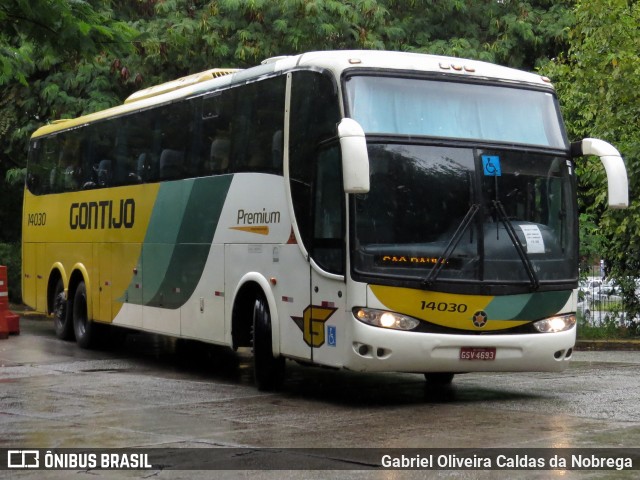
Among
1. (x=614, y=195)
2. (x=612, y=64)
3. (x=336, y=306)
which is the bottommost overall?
(x=336, y=306)

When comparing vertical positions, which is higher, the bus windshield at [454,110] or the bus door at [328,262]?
the bus windshield at [454,110]

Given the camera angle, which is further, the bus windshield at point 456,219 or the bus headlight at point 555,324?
the bus headlight at point 555,324

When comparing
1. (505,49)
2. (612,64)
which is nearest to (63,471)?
(612,64)

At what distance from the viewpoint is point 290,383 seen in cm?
1464

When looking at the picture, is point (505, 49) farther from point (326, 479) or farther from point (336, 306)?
point (326, 479)

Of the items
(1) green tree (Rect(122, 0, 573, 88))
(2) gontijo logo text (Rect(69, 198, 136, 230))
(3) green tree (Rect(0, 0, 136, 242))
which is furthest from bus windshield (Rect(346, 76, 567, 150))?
(1) green tree (Rect(122, 0, 573, 88))

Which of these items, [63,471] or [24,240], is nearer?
[63,471]

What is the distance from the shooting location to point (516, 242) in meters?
A: 12.3

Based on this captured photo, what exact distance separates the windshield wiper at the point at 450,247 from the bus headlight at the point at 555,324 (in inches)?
47.5

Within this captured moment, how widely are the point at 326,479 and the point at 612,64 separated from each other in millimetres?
14293

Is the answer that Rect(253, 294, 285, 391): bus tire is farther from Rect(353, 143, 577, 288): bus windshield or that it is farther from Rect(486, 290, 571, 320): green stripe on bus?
Rect(486, 290, 571, 320): green stripe on bus

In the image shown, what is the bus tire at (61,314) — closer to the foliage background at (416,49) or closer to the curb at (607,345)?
the foliage background at (416,49)

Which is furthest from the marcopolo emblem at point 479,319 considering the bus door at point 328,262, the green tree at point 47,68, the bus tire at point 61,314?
the bus tire at point 61,314

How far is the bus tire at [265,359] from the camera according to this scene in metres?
13.6
